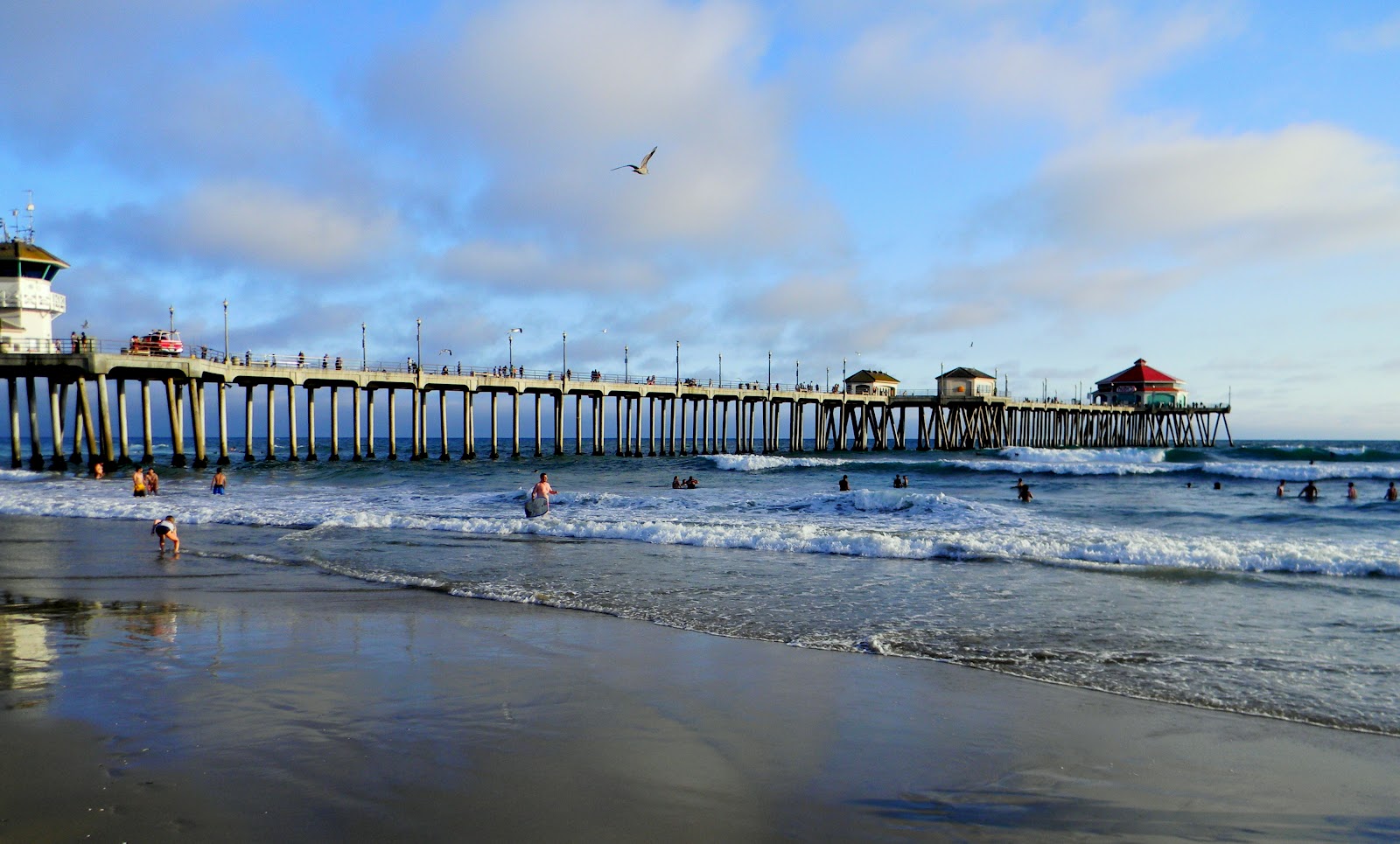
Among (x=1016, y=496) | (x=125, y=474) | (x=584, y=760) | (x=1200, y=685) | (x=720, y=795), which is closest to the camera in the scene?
(x=720, y=795)

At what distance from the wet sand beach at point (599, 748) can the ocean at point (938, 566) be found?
3.63ft

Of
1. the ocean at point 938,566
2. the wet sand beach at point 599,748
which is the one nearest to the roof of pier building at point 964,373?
the ocean at point 938,566

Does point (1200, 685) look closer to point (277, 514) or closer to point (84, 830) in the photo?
point (84, 830)

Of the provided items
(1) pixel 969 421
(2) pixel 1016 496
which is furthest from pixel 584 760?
(1) pixel 969 421

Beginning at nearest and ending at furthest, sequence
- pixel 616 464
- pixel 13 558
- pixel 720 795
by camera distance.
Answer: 1. pixel 720 795
2. pixel 13 558
3. pixel 616 464

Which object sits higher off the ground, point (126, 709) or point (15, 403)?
point (15, 403)

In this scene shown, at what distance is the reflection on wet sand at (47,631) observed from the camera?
639 cm

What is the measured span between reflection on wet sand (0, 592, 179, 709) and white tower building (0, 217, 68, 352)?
33.9 metres

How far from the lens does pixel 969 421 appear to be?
235 ft

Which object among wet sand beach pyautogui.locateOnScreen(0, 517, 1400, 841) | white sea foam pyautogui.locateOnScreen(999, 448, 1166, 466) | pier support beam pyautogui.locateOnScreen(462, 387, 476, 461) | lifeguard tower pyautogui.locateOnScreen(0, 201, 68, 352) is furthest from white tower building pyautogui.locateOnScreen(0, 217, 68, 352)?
white sea foam pyautogui.locateOnScreen(999, 448, 1166, 466)

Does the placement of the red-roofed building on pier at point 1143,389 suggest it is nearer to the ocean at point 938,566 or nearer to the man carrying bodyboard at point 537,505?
the ocean at point 938,566

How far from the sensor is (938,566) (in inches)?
562

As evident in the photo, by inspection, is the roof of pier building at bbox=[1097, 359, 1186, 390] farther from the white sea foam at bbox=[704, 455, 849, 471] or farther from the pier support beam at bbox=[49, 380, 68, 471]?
the pier support beam at bbox=[49, 380, 68, 471]

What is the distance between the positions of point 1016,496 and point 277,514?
79.6ft
